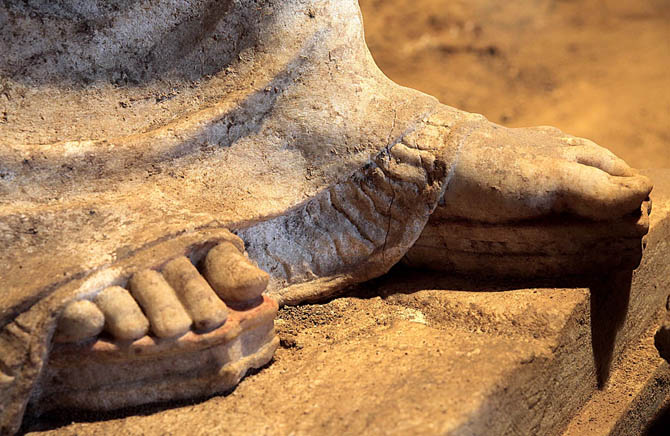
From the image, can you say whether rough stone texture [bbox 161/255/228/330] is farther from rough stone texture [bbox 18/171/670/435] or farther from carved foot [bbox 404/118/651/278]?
carved foot [bbox 404/118/651/278]

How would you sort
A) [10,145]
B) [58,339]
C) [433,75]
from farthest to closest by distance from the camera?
[433,75] → [10,145] → [58,339]

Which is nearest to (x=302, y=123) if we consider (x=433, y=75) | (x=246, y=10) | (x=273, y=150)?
(x=273, y=150)

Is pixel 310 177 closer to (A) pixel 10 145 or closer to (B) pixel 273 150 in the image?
(B) pixel 273 150

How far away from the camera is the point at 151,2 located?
1.31 meters

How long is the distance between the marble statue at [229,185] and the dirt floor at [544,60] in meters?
1.62

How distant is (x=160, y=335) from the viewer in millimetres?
1001

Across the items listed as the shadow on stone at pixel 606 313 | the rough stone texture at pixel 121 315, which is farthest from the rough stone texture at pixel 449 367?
the rough stone texture at pixel 121 315

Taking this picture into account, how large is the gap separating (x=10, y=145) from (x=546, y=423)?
1.09m

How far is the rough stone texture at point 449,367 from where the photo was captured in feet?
3.33

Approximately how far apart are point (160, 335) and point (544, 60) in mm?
2806

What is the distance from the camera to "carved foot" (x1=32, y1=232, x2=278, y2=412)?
100cm

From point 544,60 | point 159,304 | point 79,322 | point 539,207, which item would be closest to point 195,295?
point 159,304

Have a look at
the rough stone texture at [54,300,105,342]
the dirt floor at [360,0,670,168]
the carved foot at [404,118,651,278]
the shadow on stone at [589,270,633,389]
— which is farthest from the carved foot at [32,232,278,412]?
the dirt floor at [360,0,670,168]

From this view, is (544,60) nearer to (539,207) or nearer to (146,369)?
(539,207)
